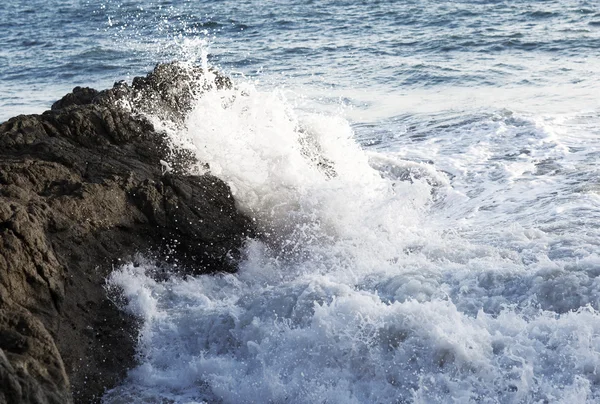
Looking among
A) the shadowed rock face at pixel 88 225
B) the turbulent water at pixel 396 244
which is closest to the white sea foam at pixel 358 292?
the turbulent water at pixel 396 244

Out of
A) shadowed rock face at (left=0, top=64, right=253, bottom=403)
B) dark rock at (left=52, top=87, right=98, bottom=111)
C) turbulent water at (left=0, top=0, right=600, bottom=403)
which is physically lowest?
turbulent water at (left=0, top=0, right=600, bottom=403)

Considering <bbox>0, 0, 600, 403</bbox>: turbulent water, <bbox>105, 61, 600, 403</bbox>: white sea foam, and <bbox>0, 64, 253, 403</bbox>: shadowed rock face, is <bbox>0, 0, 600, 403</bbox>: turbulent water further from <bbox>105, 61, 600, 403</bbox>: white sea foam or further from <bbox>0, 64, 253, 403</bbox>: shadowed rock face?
<bbox>0, 64, 253, 403</bbox>: shadowed rock face

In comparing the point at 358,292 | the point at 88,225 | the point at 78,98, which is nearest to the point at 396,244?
the point at 358,292

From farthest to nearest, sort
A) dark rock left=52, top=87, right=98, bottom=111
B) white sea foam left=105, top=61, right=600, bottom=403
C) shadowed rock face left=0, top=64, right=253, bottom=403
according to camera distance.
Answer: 1. dark rock left=52, top=87, right=98, bottom=111
2. white sea foam left=105, top=61, right=600, bottom=403
3. shadowed rock face left=0, top=64, right=253, bottom=403

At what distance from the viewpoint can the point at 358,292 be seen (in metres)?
5.74

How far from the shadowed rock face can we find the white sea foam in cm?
20

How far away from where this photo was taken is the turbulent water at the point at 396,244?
507 cm

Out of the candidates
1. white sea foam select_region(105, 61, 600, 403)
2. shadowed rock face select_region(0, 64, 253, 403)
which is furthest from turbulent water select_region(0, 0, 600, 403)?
shadowed rock face select_region(0, 64, 253, 403)

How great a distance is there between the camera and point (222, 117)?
7.81 meters

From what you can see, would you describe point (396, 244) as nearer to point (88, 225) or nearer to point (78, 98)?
point (88, 225)

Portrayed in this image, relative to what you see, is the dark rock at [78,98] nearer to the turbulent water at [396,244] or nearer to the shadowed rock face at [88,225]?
the shadowed rock face at [88,225]

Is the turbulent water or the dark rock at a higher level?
the dark rock

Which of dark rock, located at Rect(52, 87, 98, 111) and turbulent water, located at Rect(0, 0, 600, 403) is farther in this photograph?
dark rock, located at Rect(52, 87, 98, 111)

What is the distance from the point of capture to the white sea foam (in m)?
5.00
